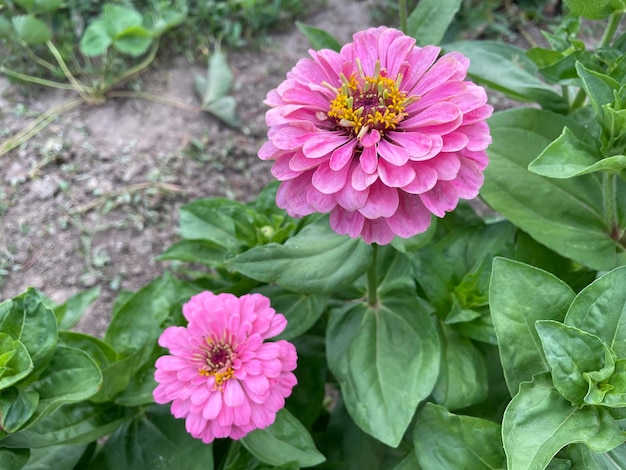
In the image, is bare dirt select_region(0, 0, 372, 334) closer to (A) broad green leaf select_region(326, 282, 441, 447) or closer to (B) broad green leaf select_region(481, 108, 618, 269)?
(A) broad green leaf select_region(326, 282, 441, 447)

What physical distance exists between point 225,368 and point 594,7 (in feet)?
2.43

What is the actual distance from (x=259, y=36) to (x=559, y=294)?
154cm

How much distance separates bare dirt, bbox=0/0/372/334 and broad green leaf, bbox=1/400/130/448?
52 centimetres

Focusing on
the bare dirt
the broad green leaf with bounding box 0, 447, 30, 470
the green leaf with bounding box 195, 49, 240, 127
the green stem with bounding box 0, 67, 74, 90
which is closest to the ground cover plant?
the broad green leaf with bounding box 0, 447, 30, 470

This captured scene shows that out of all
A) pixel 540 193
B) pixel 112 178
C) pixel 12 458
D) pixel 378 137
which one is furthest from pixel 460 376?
pixel 112 178

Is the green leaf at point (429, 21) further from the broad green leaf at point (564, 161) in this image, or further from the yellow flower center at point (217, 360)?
the yellow flower center at point (217, 360)

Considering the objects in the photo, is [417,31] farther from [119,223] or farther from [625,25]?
[625,25]

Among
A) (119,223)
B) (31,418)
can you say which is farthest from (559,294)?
(119,223)

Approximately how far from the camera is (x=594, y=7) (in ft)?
2.85

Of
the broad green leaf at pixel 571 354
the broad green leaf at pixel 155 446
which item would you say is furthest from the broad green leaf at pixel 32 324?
the broad green leaf at pixel 571 354

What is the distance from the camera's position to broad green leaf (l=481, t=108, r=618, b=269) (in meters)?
0.97

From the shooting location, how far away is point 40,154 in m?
1.63

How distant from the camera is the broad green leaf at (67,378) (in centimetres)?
82

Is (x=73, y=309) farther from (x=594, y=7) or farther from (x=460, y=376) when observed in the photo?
(x=594, y=7)
